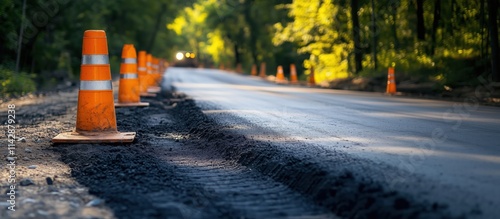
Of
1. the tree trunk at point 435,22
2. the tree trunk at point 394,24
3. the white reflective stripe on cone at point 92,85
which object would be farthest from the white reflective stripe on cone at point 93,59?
the tree trunk at point 394,24

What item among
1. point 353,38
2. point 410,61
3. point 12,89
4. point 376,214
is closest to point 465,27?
point 410,61

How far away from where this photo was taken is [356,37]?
2664cm

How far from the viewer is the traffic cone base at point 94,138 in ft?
22.6

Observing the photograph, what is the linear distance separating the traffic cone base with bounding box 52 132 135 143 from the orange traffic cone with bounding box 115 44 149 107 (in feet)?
14.3

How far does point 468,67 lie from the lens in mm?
17484

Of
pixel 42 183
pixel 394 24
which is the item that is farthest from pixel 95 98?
pixel 394 24

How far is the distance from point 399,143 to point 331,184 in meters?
2.13

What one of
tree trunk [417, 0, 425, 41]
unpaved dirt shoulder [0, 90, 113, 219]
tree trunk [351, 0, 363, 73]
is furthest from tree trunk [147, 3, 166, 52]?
unpaved dirt shoulder [0, 90, 113, 219]

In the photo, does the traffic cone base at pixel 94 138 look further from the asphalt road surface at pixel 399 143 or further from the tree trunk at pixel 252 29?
the tree trunk at pixel 252 29

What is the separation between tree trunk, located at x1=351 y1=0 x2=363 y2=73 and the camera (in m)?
26.2

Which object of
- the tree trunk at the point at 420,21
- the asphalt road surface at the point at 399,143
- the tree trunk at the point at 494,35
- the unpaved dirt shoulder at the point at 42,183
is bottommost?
the unpaved dirt shoulder at the point at 42,183

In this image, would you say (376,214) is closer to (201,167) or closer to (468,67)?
(201,167)

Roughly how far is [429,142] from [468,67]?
A: 11.9 meters

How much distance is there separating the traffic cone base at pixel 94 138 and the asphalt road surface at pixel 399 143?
1.37 metres
